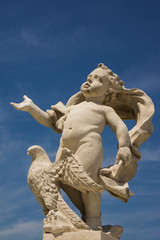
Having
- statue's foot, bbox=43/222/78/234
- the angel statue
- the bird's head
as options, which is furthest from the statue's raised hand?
statue's foot, bbox=43/222/78/234

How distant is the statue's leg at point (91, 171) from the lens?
5348 millimetres

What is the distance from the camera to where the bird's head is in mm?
5711

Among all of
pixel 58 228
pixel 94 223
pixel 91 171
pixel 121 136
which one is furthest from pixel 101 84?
pixel 58 228

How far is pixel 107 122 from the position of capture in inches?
230

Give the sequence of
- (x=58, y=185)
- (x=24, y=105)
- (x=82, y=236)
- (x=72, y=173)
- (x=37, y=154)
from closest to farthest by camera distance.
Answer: (x=82, y=236), (x=72, y=173), (x=58, y=185), (x=37, y=154), (x=24, y=105)

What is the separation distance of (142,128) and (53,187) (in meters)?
1.66

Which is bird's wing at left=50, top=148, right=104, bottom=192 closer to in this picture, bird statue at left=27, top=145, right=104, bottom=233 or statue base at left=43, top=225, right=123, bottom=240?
bird statue at left=27, top=145, right=104, bottom=233

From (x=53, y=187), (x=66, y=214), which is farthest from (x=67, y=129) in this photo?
(x=66, y=214)

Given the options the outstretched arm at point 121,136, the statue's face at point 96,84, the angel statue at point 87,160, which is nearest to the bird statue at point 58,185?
the angel statue at point 87,160

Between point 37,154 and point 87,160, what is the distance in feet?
2.72

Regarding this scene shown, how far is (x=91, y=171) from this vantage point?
211 inches

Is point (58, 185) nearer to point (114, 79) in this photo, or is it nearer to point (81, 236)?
point (81, 236)

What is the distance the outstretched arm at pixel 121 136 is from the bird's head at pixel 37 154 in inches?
42.6

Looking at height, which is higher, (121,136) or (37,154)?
(121,136)
